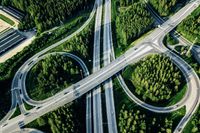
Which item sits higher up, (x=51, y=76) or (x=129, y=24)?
(x=129, y=24)

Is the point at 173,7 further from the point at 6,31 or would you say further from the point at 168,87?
the point at 6,31

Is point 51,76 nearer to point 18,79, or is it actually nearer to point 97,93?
point 18,79

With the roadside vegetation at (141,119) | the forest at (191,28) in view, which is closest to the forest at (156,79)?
the roadside vegetation at (141,119)

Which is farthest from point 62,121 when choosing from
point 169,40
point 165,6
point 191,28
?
point 165,6

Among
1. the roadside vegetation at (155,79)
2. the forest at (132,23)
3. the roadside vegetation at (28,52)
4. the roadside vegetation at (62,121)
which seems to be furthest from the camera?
the forest at (132,23)

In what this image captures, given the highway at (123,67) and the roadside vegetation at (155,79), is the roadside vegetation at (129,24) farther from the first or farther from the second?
the roadside vegetation at (155,79)
